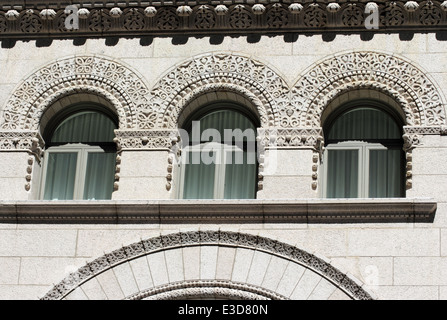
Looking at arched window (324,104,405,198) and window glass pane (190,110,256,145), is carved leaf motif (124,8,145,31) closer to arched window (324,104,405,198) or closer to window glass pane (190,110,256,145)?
window glass pane (190,110,256,145)

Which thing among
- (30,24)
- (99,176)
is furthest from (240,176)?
(30,24)

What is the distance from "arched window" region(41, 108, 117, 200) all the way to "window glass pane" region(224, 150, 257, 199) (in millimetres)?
1917

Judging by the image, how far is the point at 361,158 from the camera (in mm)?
20766

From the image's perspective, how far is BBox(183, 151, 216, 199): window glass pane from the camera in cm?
2078

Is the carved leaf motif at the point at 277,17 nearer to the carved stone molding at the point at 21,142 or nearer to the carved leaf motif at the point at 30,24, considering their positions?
the carved leaf motif at the point at 30,24

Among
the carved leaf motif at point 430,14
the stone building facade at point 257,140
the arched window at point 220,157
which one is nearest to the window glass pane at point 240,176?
the arched window at point 220,157

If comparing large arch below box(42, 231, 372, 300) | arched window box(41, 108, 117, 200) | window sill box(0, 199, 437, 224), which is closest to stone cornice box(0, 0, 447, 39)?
arched window box(41, 108, 117, 200)

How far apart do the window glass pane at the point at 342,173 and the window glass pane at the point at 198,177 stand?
1912 millimetres

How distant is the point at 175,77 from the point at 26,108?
99.5 inches

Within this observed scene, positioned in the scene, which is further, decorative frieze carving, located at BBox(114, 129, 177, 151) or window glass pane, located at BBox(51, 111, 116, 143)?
window glass pane, located at BBox(51, 111, 116, 143)

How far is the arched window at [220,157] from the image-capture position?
20.8 m

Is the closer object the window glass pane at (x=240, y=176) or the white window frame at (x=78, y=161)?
the window glass pane at (x=240, y=176)

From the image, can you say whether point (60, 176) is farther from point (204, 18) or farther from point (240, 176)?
point (204, 18)
